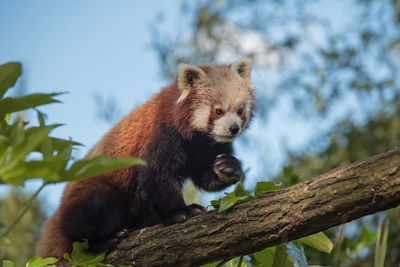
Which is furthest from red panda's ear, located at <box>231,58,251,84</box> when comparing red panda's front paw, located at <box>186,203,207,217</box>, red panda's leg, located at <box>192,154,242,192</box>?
red panda's front paw, located at <box>186,203,207,217</box>

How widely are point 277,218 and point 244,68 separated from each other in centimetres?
242

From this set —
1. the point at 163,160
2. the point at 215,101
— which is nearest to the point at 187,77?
the point at 215,101

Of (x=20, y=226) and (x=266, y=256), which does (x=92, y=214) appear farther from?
(x=20, y=226)

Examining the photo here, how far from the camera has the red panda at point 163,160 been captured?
11.5 feet

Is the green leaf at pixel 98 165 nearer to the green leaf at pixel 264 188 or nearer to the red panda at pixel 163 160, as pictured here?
the green leaf at pixel 264 188

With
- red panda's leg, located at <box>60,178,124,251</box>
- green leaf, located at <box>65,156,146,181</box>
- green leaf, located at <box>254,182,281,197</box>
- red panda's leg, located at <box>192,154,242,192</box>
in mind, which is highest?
red panda's leg, located at <box>192,154,242,192</box>

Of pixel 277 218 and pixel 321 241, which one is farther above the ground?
pixel 321 241

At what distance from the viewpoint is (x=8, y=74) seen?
1716mm

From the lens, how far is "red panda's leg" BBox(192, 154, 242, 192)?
3787 millimetres

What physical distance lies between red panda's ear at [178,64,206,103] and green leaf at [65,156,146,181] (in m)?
2.72

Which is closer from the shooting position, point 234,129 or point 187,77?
point 234,129

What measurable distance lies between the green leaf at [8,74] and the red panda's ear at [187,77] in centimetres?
245

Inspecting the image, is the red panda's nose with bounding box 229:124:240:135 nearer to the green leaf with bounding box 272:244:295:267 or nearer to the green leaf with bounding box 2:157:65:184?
the green leaf with bounding box 272:244:295:267

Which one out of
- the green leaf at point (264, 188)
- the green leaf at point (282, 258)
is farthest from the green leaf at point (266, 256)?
the green leaf at point (264, 188)
